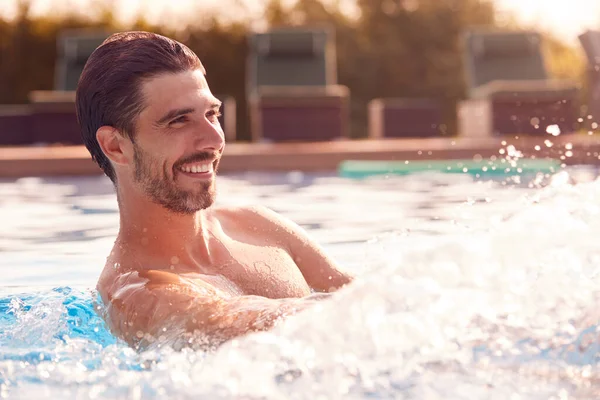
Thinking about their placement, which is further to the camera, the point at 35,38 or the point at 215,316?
the point at 35,38

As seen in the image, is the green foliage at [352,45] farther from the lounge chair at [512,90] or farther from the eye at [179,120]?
the eye at [179,120]

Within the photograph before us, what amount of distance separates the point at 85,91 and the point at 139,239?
44cm

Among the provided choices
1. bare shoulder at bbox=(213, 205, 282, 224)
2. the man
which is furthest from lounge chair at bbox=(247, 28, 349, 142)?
the man

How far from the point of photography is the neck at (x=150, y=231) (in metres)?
2.64

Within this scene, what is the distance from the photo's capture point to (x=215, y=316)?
2.32m

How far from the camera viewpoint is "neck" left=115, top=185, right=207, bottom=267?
2.64 metres

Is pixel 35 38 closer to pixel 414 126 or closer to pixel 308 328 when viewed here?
pixel 414 126

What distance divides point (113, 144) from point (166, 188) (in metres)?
0.20

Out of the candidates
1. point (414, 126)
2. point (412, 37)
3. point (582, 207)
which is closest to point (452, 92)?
point (412, 37)

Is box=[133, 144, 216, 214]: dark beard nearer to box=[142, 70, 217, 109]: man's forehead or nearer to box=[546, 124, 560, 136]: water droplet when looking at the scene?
box=[142, 70, 217, 109]: man's forehead

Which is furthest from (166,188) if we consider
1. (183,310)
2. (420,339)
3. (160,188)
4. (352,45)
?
(352,45)

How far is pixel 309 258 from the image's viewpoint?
3.12m

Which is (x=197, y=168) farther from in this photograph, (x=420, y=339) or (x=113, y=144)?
(x=420, y=339)

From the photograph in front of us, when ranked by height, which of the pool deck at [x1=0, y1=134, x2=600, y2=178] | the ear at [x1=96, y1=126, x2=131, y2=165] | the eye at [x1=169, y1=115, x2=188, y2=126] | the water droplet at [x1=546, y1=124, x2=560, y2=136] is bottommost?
the pool deck at [x1=0, y1=134, x2=600, y2=178]
